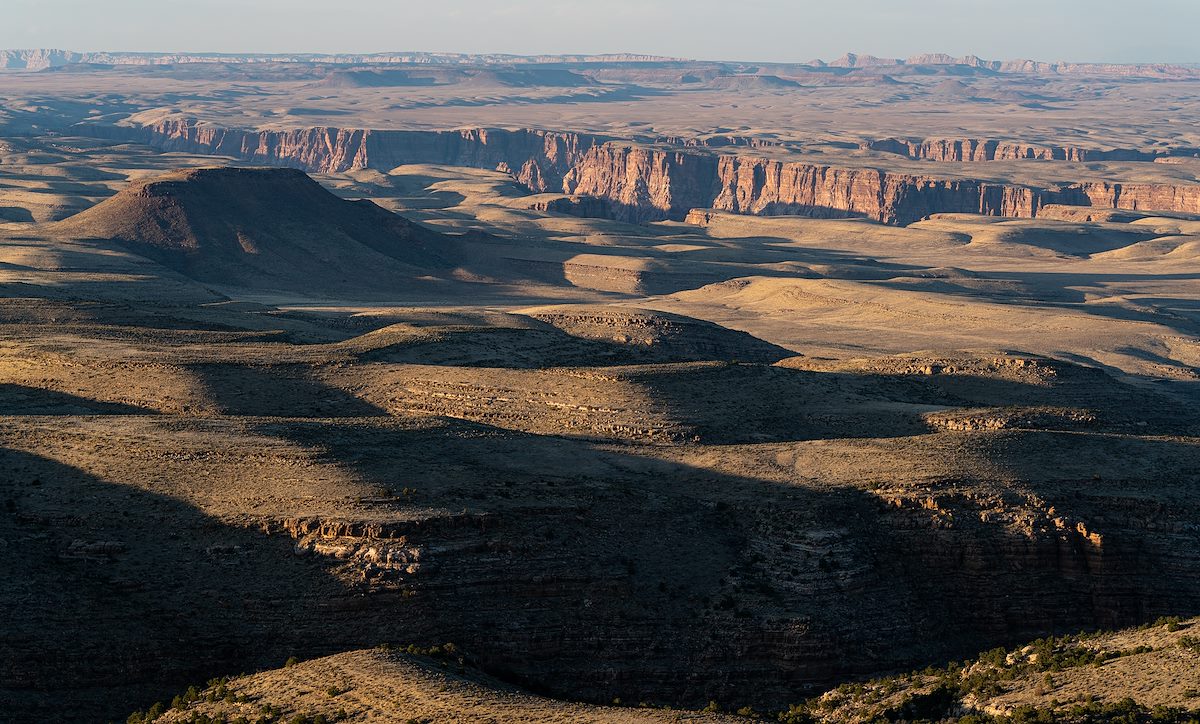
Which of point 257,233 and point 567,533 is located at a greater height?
point 567,533

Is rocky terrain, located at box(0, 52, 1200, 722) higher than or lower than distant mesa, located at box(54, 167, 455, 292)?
higher

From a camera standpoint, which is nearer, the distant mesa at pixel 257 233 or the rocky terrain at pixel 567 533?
the rocky terrain at pixel 567 533

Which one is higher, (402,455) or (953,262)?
(402,455)

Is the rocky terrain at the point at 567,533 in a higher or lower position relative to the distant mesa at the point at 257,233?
higher

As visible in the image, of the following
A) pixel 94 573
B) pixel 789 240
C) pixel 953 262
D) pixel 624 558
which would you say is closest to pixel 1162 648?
pixel 624 558

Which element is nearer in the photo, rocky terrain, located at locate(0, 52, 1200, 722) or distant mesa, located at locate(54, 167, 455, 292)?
rocky terrain, located at locate(0, 52, 1200, 722)

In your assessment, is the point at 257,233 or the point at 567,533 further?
the point at 257,233

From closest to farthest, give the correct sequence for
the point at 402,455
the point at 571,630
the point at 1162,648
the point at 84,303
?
the point at 1162,648 → the point at 571,630 → the point at 402,455 → the point at 84,303

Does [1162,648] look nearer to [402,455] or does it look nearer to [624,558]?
[624,558]
